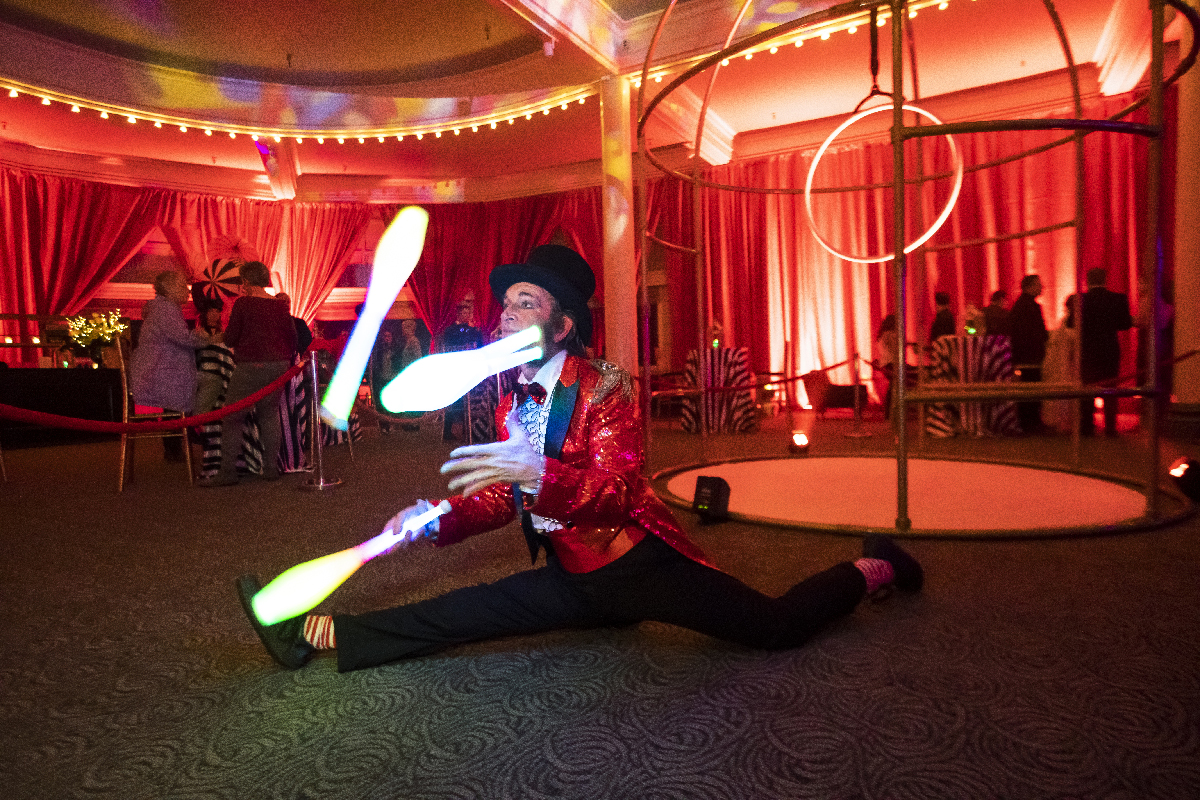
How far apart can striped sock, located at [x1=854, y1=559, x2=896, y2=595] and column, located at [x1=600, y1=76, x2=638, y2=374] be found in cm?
422

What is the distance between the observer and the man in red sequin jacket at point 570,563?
5.03 feet

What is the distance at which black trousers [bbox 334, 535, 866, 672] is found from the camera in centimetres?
154

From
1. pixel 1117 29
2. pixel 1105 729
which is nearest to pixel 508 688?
pixel 1105 729

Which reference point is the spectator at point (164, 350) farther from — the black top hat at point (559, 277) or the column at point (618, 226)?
the black top hat at point (559, 277)

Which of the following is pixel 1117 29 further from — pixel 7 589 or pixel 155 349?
pixel 7 589

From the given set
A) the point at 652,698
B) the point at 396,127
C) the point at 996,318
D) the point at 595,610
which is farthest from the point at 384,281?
the point at 396,127

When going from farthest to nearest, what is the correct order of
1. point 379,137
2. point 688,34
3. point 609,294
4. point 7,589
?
point 379,137 < point 609,294 < point 688,34 < point 7,589

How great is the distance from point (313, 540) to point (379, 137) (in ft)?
20.8

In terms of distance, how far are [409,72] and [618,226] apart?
10.1ft

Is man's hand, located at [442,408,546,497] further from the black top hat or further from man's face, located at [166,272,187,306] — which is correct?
man's face, located at [166,272,187,306]

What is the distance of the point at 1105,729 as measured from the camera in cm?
125

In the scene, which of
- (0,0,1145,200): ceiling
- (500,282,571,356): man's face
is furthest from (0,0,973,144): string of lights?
(500,282,571,356): man's face

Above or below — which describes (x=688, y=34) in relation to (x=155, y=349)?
above

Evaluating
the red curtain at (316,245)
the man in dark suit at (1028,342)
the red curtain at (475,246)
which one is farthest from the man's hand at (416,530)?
the red curtain at (316,245)
